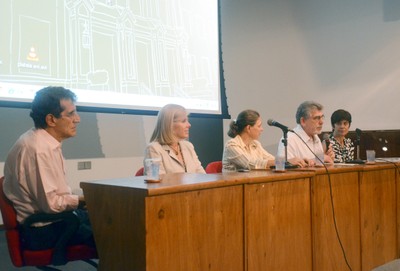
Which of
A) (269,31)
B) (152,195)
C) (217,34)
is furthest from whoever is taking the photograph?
(269,31)

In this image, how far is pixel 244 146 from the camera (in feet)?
10.5

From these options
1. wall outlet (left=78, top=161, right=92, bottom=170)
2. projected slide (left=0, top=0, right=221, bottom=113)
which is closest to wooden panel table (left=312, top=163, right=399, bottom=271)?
projected slide (left=0, top=0, right=221, bottom=113)

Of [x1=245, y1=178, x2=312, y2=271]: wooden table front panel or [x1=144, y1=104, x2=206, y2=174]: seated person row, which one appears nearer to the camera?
[x1=245, y1=178, x2=312, y2=271]: wooden table front panel

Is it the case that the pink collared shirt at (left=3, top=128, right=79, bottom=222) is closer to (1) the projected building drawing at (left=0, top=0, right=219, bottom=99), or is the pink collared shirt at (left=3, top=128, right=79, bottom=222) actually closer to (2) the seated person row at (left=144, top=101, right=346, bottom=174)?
(2) the seated person row at (left=144, top=101, right=346, bottom=174)

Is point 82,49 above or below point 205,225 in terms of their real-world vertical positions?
above

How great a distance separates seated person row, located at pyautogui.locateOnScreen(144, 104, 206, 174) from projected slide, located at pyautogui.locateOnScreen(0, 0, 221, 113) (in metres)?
0.86

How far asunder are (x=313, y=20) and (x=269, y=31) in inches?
21.3

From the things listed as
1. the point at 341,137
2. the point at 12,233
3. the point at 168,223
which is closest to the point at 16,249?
the point at 12,233

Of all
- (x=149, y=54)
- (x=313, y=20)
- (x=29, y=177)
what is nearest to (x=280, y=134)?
(x=313, y=20)

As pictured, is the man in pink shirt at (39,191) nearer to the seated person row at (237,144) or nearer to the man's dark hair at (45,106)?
the man's dark hair at (45,106)

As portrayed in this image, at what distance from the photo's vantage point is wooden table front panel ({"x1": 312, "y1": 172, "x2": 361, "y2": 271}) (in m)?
2.19

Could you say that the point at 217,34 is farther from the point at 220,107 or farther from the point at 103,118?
the point at 103,118

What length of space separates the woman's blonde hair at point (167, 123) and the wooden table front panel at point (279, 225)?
917 mm

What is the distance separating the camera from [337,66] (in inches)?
195
